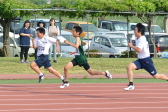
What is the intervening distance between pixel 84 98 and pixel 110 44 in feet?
51.2

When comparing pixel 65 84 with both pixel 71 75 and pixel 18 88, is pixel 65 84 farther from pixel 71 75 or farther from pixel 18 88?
pixel 71 75

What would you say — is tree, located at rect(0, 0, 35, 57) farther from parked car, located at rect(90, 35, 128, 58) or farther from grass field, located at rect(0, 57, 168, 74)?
parked car, located at rect(90, 35, 128, 58)

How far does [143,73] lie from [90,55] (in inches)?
313

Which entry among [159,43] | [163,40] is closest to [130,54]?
[159,43]

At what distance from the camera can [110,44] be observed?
25.4 meters

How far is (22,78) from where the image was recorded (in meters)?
14.5

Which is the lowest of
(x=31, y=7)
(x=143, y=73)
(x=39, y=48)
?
(x=143, y=73)

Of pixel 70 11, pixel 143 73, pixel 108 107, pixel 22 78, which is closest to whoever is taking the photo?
pixel 108 107

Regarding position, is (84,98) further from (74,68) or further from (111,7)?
(111,7)

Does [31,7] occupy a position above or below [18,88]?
above

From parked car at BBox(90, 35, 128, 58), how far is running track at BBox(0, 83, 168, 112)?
39.8ft

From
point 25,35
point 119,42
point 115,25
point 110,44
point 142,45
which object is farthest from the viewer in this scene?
point 115,25

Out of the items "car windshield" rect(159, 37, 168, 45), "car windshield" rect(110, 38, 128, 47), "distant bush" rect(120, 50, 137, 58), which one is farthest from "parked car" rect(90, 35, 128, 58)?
"car windshield" rect(159, 37, 168, 45)

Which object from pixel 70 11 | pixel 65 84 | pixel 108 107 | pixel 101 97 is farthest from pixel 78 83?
pixel 70 11
